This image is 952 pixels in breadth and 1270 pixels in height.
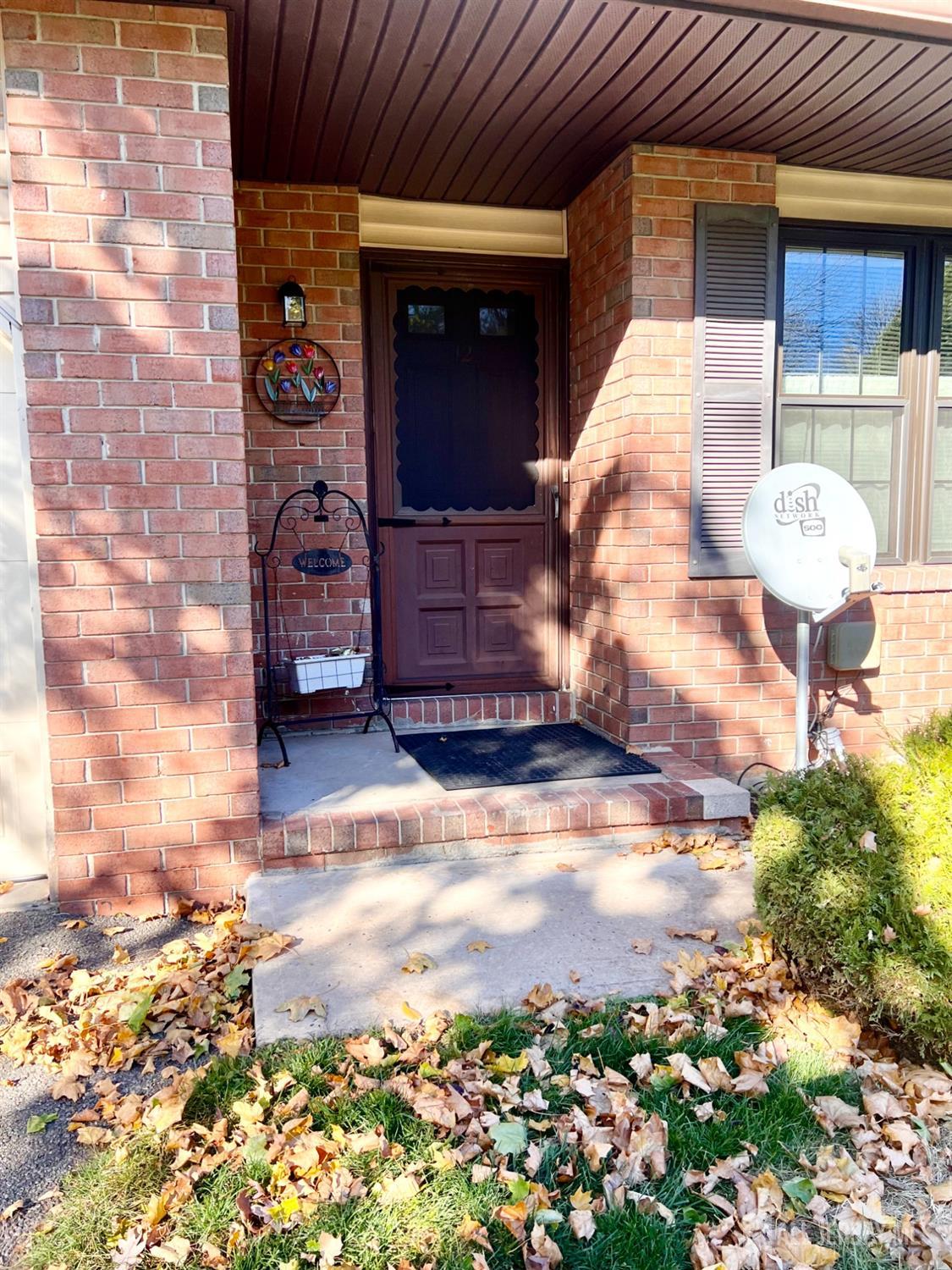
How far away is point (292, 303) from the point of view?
13.6 ft

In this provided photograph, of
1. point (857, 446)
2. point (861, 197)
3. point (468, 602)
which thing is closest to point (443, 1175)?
point (468, 602)

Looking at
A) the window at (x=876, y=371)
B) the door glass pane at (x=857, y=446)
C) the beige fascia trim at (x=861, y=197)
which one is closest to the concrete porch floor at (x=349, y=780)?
the door glass pane at (x=857, y=446)

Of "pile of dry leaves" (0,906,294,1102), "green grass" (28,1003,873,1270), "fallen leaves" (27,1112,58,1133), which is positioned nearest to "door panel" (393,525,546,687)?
"pile of dry leaves" (0,906,294,1102)

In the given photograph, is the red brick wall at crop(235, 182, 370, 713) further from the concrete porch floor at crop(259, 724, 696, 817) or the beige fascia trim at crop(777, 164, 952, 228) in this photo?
the beige fascia trim at crop(777, 164, 952, 228)

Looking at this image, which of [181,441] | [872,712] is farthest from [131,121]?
[872,712]

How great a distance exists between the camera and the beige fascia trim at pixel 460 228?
14.6ft

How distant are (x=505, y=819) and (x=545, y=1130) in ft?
4.73

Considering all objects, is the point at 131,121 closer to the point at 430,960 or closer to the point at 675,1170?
the point at 430,960

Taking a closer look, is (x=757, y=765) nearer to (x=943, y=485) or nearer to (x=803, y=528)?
(x=803, y=528)

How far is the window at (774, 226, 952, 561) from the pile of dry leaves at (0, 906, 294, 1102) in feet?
10.9

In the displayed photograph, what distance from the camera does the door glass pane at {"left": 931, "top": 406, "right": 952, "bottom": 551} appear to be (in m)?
4.56

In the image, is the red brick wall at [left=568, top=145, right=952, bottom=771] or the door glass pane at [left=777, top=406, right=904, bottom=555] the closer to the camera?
the red brick wall at [left=568, top=145, right=952, bottom=771]

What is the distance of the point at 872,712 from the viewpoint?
449cm

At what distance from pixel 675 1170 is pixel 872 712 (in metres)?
3.21
